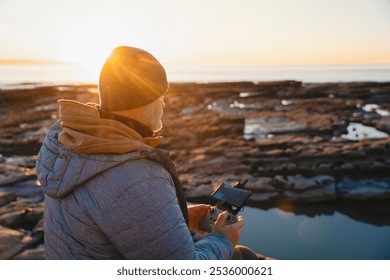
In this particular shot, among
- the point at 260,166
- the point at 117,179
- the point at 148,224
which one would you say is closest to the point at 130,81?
the point at 117,179

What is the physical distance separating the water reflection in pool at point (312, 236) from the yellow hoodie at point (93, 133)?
334 centimetres

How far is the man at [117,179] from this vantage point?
1178mm

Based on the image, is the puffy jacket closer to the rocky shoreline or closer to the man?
the man

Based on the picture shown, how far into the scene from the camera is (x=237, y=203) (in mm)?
1778

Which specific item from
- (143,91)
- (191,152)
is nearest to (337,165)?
(191,152)

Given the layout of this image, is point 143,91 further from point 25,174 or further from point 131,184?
point 25,174

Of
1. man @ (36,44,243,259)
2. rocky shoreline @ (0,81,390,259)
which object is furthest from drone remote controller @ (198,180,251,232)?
rocky shoreline @ (0,81,390,259)

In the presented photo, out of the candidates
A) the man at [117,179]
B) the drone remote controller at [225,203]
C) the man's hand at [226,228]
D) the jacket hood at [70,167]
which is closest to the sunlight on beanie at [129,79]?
the man at [117,179]

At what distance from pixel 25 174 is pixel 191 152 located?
137 inches

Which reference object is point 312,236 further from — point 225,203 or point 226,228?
point 226,228

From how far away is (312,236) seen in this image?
4543 mm

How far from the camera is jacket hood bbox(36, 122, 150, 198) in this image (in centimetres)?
119

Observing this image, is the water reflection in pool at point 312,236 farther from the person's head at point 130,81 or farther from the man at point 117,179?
the person's head at point 130,81

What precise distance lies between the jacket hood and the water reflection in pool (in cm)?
338
